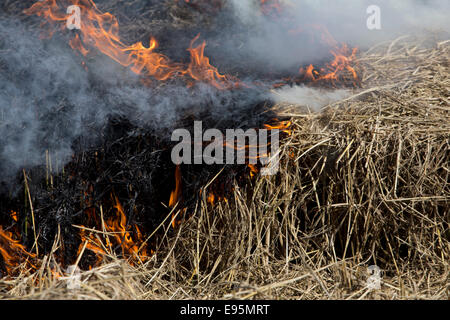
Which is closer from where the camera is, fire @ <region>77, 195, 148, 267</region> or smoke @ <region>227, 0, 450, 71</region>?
fire @ <region>77, 195, 148, 267</region>

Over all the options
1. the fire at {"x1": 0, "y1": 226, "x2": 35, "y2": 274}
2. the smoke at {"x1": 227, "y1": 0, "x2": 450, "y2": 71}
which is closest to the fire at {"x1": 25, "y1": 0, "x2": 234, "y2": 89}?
the smoke at {"x1": 227, "y1": 0, "x2": 450, "y2": 71}

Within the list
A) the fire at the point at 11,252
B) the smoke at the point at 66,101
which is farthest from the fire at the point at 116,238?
the smoke at the point at 66,101

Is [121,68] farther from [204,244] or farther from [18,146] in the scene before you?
[204,244]

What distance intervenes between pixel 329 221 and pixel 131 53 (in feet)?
5.56

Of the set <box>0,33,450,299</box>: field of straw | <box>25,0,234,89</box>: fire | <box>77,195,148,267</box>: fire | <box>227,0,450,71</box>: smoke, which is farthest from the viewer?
<box>227,0,450,71</box>: smoke

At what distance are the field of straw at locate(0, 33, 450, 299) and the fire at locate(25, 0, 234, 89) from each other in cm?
60

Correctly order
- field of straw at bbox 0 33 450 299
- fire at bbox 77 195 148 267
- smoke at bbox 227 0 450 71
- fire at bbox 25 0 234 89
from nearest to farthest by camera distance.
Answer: field of straw at bbox 0 33 450 299 < fire at bbox 77 195 148 267 < fire at bbox 25 0 234 89 < smoke at bbox 227 0 450 71

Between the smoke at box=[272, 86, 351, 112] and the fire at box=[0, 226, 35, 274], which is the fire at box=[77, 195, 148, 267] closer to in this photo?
the fire at box=[0, 226, 35, 274]

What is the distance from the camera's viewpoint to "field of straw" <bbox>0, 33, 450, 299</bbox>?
2182 millimetres

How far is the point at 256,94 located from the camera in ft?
8.43

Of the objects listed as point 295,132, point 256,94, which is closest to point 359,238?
point 295,132

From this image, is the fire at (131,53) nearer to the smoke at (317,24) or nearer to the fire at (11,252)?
the smoke at (317,24)

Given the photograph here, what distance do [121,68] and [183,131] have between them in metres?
0.62

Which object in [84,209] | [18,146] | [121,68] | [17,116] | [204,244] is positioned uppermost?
[121,68]
